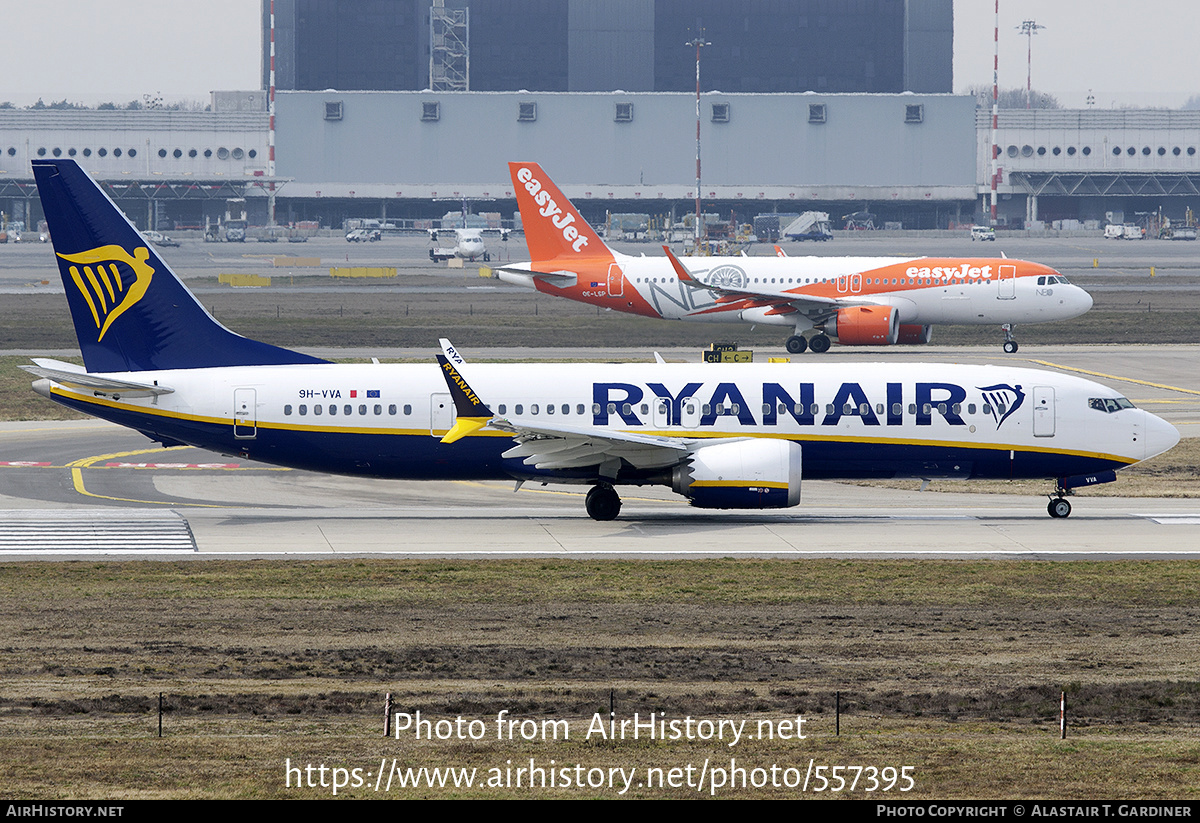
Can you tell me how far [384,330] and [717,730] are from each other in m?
69.4

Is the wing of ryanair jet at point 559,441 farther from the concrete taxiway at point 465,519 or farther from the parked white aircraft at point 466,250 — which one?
the parked white aircraft at point 466,250

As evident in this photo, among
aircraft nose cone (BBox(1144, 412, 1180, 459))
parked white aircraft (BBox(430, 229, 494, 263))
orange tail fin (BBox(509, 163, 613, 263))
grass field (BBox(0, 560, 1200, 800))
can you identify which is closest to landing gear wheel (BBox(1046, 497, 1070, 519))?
aircraft nose cone (BBox(1144, 412, 1180, 459))

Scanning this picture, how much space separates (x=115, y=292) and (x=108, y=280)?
37 centimetres

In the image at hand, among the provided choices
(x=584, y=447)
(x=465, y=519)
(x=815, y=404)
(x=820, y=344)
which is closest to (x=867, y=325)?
(x=820, y=344)

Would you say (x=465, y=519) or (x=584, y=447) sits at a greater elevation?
(x=584, y=447)

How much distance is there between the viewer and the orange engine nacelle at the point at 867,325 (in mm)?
73125

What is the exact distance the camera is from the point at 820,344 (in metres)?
75.7

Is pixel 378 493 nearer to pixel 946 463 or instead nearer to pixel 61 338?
pixel 946 463

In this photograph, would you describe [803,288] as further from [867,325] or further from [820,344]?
[867,325]

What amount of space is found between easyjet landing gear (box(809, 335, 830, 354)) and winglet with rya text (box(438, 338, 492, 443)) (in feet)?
136

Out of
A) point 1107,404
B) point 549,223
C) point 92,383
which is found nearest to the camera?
point 92,383

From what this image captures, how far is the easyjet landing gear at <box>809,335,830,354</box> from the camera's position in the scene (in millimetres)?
75625
